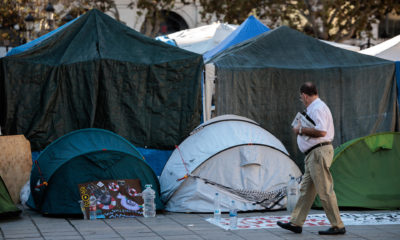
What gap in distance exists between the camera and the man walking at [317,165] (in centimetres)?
731

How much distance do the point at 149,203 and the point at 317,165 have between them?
8.21 ft

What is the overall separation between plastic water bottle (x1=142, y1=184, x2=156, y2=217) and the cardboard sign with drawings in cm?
8

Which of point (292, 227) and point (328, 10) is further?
point (328, 10)

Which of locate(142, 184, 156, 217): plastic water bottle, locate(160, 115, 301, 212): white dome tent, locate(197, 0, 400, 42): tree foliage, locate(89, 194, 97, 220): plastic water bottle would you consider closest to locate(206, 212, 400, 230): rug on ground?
locate(160, 115, 301, 212): white dome tent

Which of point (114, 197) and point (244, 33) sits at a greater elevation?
point (244, 33)

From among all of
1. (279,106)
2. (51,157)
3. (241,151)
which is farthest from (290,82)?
(51,157)

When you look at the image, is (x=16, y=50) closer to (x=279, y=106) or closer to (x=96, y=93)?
(x=96, y=93)

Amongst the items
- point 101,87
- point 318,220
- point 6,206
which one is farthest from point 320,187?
point 101,87

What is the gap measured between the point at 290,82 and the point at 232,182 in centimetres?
289

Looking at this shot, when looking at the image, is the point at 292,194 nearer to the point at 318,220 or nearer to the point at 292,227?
the point at 318,220

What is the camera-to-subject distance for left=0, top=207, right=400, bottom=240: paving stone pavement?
7.21 meters

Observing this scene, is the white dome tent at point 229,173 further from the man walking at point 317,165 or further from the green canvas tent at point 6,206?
the green canvas tent at point 6,206

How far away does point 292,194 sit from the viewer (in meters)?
9.29

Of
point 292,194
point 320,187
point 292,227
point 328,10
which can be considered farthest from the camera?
point 328,10
